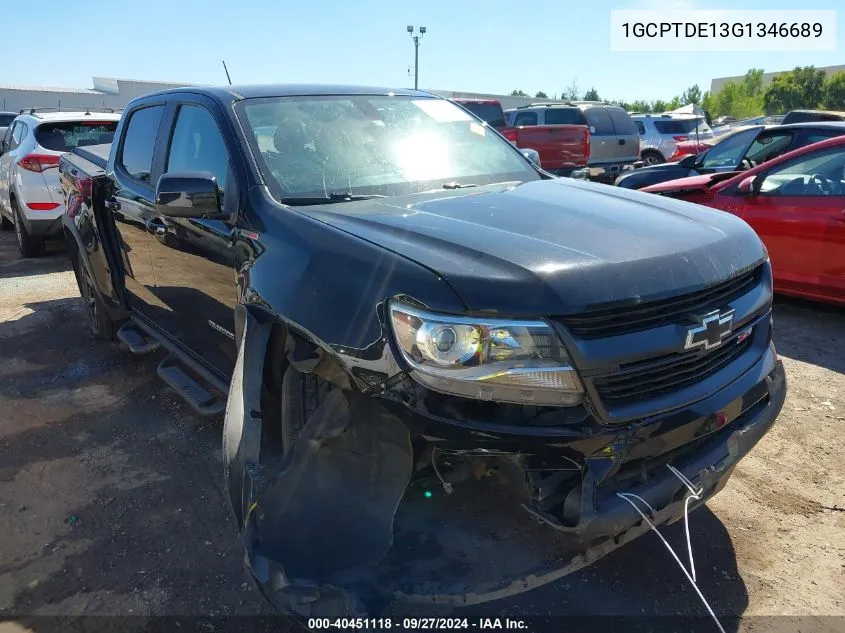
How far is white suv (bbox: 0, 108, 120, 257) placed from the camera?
25.8 feet

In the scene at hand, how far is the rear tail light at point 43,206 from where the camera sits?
7.97m

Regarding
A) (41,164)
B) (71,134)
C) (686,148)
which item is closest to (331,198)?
(41,164)

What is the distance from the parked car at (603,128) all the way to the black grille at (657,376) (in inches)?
517

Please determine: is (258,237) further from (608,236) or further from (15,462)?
(15,462)

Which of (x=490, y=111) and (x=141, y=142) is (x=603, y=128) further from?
(x=141, y=142)

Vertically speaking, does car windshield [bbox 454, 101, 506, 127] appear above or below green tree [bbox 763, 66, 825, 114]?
below

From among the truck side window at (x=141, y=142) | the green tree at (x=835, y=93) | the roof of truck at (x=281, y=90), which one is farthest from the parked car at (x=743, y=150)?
the green tree at (x=835, y=93)

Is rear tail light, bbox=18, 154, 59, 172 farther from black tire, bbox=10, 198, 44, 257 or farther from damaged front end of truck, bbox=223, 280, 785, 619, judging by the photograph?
damaged front end of truck, bbox=223, 280, 785, 619

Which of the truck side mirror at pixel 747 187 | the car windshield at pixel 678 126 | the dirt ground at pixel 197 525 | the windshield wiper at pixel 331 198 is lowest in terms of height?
the dirt ground at pixel 197 525

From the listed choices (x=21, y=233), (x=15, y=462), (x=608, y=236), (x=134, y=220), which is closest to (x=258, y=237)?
(x=608, y=236)

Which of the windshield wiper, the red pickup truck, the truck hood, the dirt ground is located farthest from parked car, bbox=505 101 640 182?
the windshield wiper

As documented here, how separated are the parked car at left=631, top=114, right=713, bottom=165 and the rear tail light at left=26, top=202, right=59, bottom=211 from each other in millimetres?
14002

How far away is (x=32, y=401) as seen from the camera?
14.1 feet

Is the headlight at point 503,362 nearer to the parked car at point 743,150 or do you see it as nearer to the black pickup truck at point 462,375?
the black pickup truck at point 462,375
